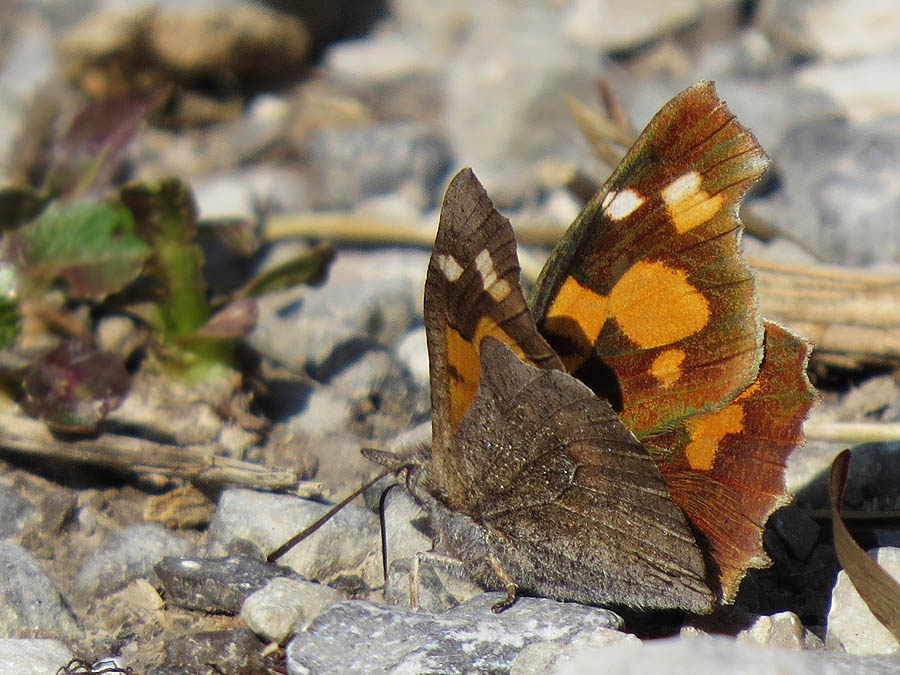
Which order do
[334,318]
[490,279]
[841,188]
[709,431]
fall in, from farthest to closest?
1. [841,188]
2. [334,318]
3. [709,431]
4. [490,279]

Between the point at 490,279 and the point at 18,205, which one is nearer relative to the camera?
the point at 490,279

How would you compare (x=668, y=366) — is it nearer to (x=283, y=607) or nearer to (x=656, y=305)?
(x=656, y=305)

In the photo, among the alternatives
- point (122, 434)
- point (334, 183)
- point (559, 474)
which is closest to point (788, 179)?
point (334, 183)

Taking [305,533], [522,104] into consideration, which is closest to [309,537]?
[305,533]

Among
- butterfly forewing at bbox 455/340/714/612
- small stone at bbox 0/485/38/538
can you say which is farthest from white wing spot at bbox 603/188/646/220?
small stone at bbox 0/485/38/538

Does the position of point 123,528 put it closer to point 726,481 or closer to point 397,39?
point 726,481

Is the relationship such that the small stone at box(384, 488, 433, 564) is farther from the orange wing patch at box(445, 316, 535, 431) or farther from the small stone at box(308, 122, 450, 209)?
→ the small stone at box(308, 122, 450, 209)
